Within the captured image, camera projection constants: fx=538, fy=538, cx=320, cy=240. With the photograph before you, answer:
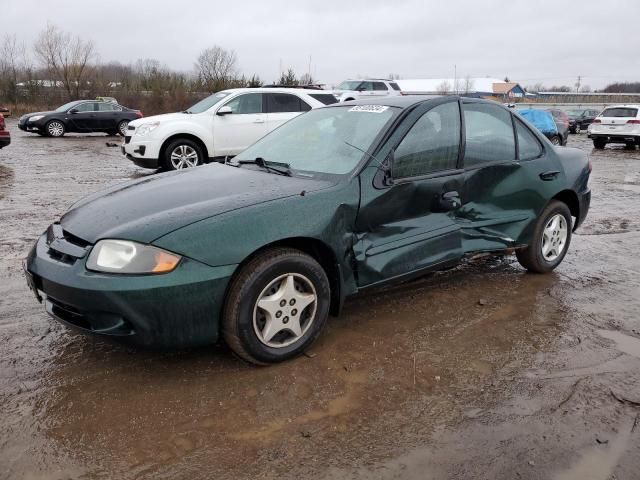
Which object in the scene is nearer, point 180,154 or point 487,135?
point 487,135

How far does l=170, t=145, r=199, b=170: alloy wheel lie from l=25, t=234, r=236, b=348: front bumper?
24.3 ft

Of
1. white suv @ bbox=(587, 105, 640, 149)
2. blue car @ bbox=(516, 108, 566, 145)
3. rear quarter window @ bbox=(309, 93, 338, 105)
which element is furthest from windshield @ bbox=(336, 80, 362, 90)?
rear quarter window @ bbox=(309, 93, 338, 105)

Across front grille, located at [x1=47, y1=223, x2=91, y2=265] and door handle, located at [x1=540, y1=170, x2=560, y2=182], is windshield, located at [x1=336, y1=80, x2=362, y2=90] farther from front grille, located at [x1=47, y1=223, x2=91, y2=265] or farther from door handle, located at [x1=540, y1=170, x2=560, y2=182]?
front grille, located at [x1=47, y1=223, x2=91, y2=265]

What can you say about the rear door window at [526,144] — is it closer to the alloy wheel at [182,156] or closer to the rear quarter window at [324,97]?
the alloy wheel at [182,156]

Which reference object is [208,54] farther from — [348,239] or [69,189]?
[348,239]

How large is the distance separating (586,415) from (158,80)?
39661mm

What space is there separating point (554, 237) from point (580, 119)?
31.3 metres

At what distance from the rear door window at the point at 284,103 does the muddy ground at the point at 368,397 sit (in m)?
7.24

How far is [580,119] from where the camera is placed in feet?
106

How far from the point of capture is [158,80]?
38.2 m

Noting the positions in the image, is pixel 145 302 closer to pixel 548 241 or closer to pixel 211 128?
pixel 548 241

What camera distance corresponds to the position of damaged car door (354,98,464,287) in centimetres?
348

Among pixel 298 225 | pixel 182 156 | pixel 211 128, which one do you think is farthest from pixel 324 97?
pixel 298 225

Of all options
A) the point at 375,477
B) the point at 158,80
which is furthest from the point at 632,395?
the point at 158,80
